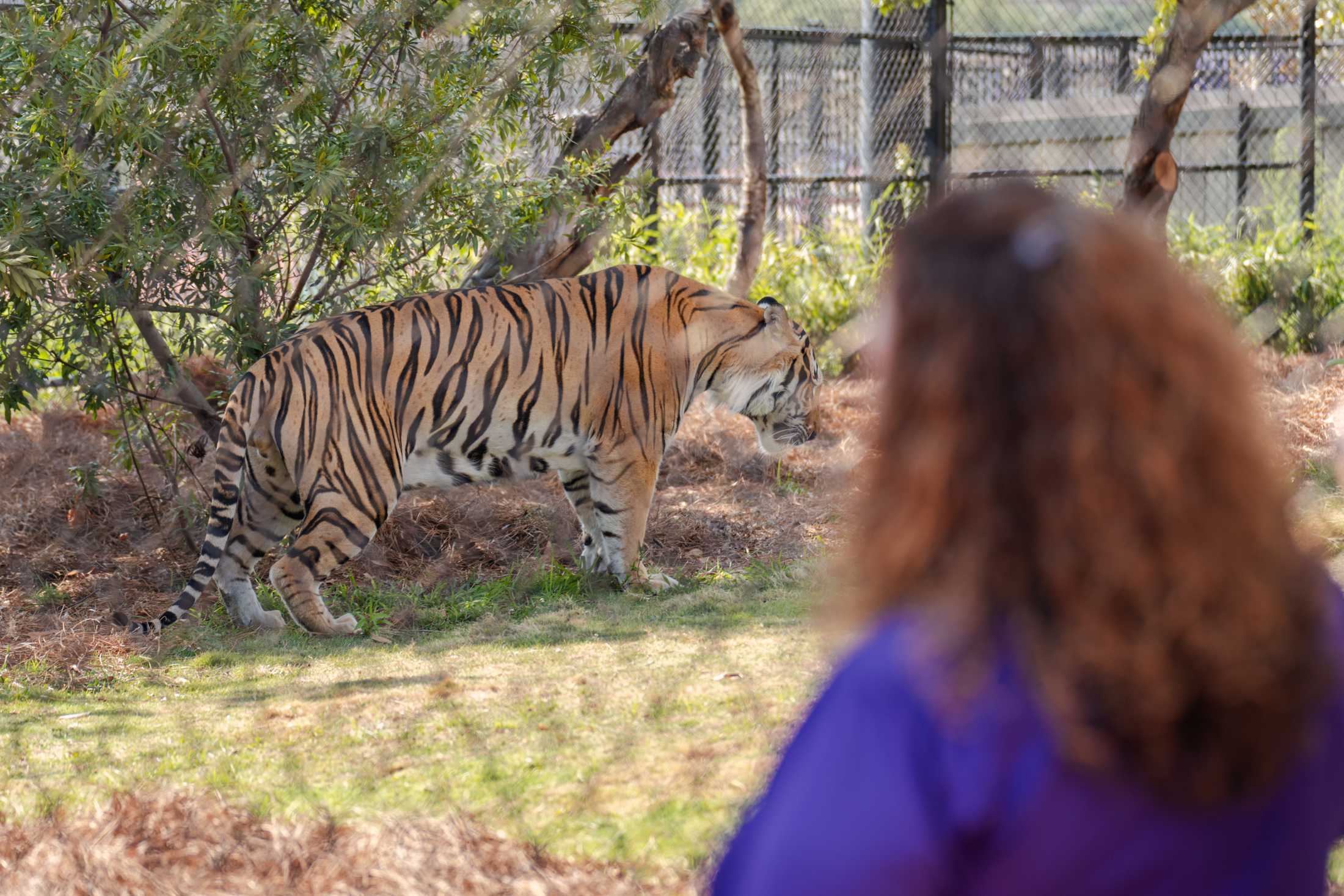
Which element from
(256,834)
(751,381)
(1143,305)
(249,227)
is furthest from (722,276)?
(1143,305)

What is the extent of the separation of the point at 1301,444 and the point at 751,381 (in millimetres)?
2898

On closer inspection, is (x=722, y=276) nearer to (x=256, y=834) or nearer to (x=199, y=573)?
(x=199, y=573)

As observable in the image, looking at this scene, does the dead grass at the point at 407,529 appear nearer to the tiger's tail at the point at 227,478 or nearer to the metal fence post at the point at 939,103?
the tiger's tail at the point at 227,478

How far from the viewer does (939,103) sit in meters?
8.51

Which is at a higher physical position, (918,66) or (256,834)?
(918,66)

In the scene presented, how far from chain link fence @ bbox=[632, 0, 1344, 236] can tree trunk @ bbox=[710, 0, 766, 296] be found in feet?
3.25

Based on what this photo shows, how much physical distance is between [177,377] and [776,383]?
7.75 feet

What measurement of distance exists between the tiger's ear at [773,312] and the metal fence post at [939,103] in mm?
3457

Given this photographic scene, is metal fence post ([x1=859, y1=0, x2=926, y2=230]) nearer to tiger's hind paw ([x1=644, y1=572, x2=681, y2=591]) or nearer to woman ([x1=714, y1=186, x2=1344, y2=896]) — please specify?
tiger's hind paw ([x1=644, y1=572, x2=681, y2=591])

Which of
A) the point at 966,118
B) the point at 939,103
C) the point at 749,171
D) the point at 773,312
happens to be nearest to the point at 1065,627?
the point at 773,312

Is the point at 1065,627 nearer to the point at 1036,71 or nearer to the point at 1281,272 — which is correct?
the point at 1281,272

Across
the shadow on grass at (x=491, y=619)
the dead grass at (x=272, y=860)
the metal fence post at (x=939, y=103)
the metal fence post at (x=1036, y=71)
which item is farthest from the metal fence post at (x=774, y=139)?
the dead grass at (x=272, y=860)

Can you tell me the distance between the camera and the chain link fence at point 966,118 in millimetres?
8602

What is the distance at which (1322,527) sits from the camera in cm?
498
